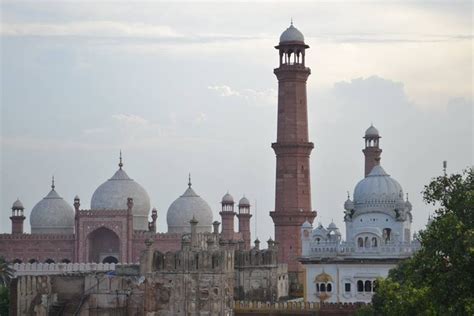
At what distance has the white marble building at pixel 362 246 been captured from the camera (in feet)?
151

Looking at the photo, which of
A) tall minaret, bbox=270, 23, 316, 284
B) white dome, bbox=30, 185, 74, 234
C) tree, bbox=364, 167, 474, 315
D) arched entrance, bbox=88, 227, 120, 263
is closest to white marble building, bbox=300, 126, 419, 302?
tall minaret, bbox=270, 23, 316, 284

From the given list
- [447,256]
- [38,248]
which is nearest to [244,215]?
[38,248]

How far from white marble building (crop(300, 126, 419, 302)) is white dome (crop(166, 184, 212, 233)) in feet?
74.4

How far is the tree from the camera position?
2400 cm

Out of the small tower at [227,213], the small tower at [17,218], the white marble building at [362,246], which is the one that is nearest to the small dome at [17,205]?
the small tower at [17,218]

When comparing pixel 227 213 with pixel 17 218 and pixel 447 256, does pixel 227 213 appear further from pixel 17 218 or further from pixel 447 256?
pixel 447 256

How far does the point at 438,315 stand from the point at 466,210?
263 cm

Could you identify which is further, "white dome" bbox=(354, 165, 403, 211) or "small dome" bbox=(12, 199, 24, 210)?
"small dome" bbox=(12, 199, 24, 210)

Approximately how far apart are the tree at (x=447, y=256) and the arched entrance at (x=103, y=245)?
39497mm

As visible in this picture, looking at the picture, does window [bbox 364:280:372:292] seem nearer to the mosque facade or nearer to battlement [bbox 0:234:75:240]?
the mosque facade

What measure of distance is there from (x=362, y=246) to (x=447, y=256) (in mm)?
21578

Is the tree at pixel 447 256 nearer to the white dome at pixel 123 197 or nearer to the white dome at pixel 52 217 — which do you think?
the white dome at pixel 123 197

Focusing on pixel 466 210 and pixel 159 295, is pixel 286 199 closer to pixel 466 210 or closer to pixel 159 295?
pixel 159 295

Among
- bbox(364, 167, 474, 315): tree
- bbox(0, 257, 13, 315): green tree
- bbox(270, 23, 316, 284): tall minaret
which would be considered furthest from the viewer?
bbox(270, 23, 316, 284): tall minaret
